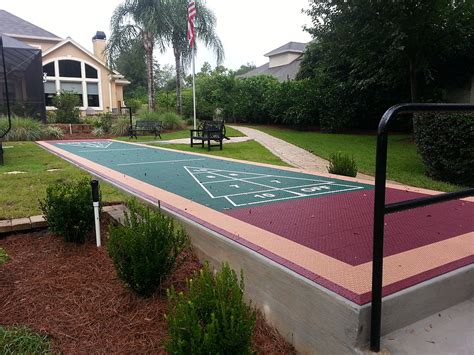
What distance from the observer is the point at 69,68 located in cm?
3012

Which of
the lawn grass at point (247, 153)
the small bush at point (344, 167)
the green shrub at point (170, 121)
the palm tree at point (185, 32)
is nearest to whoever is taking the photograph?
the small bush at point (344, 167)


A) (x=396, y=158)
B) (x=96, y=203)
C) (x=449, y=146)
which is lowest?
(x=396, y=158)

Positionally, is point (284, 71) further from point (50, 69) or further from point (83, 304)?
point (83, 304)

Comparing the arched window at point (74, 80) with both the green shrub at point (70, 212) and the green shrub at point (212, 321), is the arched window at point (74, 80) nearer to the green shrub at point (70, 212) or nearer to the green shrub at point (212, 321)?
the green shrub at point (70, 212)

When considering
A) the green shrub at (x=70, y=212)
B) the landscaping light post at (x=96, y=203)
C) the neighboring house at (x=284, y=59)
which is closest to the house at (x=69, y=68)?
the neighboring house at (x=284, y=59)

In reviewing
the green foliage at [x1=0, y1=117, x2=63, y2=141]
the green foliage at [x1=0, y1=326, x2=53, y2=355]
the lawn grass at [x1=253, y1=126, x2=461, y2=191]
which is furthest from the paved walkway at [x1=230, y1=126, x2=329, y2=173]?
the green foliage at [x1=0, y1=117, x2=63, y2=141]

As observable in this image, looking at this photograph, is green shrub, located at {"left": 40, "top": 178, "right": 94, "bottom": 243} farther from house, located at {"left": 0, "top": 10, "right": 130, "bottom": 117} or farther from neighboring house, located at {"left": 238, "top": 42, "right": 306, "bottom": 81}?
neighboring house, located at {"left": 238, "top": 42, "right": 306, "bottom": 81}

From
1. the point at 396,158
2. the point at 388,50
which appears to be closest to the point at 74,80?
the point at 388,50

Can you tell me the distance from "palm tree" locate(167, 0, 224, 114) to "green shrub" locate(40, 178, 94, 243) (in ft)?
64.1

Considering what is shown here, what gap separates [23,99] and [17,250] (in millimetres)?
17553

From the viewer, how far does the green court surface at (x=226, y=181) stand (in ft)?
15.8

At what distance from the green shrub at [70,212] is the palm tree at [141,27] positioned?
18.7m

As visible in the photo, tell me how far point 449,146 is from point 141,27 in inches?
740

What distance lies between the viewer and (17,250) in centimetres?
367
